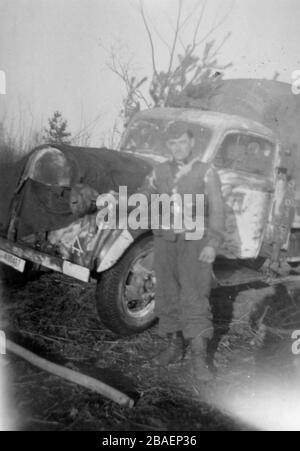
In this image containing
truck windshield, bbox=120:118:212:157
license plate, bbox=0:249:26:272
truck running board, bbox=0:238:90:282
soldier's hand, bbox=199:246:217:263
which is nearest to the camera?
soldier's hand, bbox=199:246:217:263

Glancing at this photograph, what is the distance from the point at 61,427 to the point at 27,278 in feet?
7.77

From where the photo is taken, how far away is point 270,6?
3.96 meters

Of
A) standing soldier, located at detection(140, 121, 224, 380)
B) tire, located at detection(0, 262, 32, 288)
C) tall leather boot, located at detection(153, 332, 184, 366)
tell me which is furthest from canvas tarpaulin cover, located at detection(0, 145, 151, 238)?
tall leather boot, located at detection(153, 332, 184, 366)

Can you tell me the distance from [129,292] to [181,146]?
1.31 metres

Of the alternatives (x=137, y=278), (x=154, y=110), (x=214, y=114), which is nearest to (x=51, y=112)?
(x=154, y=110)

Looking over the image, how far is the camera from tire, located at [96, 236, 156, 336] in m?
3.39

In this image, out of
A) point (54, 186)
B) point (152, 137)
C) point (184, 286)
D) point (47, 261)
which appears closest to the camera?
point (184, 286)

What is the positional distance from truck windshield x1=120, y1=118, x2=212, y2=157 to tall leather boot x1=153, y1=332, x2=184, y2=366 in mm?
2069

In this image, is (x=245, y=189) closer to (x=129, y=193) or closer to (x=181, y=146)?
(x=129, y=193)

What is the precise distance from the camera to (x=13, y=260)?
3615mm

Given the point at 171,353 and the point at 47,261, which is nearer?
the point at 171,353

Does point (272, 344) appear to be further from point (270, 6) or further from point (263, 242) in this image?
point (270, 6)

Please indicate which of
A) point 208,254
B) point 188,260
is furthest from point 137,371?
point 208,254

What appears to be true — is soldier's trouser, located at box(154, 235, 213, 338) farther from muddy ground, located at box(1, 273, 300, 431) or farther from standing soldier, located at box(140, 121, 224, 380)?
muddy ground, located at box(1, 273, 300, 431)
